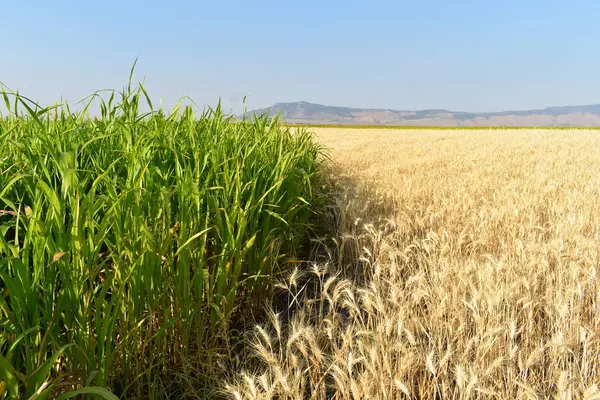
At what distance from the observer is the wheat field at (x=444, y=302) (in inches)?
53.1

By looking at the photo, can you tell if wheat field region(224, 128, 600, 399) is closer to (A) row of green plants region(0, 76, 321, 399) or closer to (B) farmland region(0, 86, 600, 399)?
(B) farmland region(0, 86, 600, 399)

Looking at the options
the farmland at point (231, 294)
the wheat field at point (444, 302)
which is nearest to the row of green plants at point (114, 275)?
the farmland at point (231, 294)

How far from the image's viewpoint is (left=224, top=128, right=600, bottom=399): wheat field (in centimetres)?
135

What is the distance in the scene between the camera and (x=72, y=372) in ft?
3.97

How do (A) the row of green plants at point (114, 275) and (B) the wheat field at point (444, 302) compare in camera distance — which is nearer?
(A) the row of green plants at point (114, 275)

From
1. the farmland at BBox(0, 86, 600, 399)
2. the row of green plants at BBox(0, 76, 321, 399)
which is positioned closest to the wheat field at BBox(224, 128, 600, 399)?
the farmland at BBox(0, 86, 600, 399)

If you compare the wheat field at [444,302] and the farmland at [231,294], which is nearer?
the farmland at [231,294]

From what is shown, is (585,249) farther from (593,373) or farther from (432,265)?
(593,373)

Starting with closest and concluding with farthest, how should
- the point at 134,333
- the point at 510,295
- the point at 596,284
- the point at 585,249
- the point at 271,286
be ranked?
the point at 134,333
the point at 510,295
the point at 596,284
the point at 271,286
the point at 585,249

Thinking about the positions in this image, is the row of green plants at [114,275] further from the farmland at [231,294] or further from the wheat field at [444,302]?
the wheat field at [444,302]

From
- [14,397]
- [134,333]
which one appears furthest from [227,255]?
[14,397]

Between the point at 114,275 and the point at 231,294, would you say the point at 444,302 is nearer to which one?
the point at 231,294

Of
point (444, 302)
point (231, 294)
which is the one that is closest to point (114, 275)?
point (231, 294)

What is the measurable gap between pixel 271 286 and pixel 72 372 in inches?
44.5
